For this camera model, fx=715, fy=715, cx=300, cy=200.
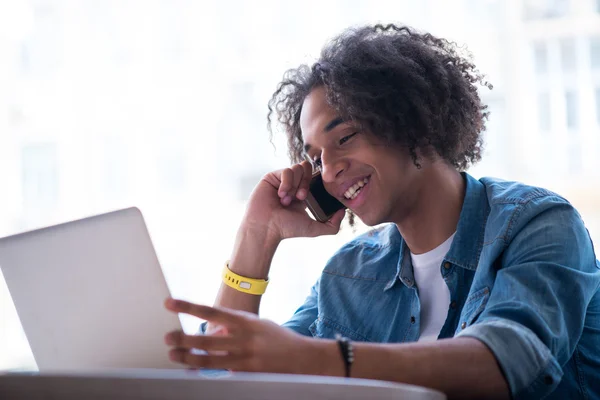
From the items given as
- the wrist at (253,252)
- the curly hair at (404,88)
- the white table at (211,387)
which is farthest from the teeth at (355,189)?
the white table at (211,387)

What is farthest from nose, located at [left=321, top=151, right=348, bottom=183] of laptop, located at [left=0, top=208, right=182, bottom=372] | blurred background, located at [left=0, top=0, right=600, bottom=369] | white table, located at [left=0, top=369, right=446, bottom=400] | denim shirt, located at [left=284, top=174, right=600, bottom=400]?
blurred background, located at [left=0, top=0, right=600, bottom=369]

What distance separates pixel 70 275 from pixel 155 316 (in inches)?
4.9

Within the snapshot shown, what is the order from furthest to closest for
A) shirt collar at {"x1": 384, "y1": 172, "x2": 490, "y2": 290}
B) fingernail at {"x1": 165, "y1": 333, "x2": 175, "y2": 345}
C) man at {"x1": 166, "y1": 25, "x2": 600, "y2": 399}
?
shirt collar at {"x1": 384, "y1": 172, "x2": 490, "y2": 290} → man at {"x1": 166, "y1": 25, "x2": 600, "y2": 399} → fingernail at {"x1": 165, "y1": 333, "x2": 175, "y2": 345}

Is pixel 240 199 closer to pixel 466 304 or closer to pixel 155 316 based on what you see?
pixel 466 304

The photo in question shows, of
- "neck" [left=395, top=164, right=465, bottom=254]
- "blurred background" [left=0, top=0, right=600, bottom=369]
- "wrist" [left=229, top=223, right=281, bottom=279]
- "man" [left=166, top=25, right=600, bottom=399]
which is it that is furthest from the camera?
"blurred background" [left=0, top=0, right=600, bottom=369]

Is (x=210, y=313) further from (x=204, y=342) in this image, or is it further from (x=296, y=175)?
(x=296, y=175)

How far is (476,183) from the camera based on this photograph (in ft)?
4.93

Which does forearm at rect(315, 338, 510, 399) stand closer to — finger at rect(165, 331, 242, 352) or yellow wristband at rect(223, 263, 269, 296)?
finger at rect(165, 331, 242, 352)

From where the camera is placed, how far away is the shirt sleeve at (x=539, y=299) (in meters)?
0.96

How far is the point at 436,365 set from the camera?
2.95ft

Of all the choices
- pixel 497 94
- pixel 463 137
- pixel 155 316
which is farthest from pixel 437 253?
pixel 497 94

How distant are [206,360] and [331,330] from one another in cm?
79

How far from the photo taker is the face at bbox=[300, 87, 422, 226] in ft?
4.94

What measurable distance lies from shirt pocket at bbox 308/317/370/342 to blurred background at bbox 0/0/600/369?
113 cm
